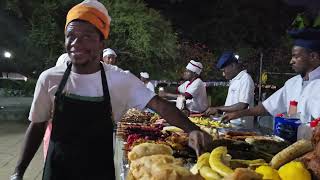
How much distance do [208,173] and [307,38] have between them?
209 cm

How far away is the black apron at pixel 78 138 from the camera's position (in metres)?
2.66

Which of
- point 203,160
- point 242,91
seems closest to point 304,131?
point 203,160

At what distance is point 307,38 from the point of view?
12.8 feet

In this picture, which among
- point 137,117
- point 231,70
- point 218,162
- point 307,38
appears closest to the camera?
point 218,162

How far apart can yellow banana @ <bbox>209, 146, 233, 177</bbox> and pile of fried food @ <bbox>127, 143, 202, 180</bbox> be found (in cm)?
19

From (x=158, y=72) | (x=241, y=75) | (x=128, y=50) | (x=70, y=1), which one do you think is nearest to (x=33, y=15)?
(x=70, y=1)

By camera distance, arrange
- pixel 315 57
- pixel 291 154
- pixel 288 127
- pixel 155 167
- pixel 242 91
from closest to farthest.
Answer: pixel 155 167 < pixel 291 154 < pixel 288 127 < pixel 315 57 < pixel 242 91

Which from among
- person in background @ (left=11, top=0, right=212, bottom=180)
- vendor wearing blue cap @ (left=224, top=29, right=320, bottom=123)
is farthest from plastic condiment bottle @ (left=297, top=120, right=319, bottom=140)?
A: person in background @ (left=11, top=0, right=212, bottom=180)

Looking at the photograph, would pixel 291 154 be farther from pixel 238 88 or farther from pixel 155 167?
pixel 238 88

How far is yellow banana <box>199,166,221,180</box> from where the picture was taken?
2.30 m

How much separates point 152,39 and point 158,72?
5.44ft

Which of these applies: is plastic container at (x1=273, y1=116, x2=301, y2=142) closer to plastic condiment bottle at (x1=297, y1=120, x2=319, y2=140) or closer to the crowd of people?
plastic condiment bottle at (x1=297, y1=120, x2=319, y2=140)

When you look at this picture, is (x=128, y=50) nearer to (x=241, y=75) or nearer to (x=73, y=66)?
(x=241, y=75)

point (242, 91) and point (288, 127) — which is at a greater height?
point (242, 91)
